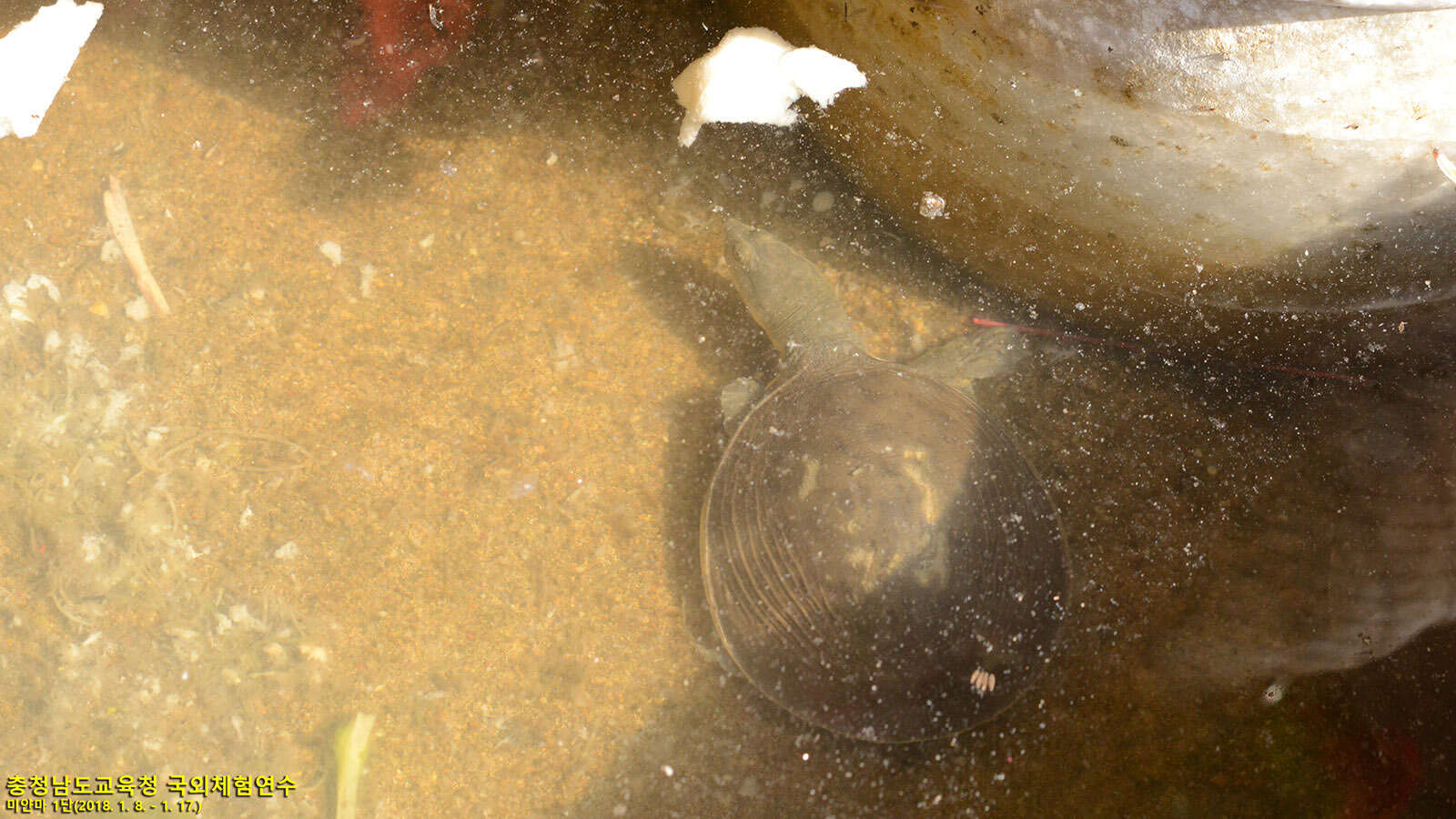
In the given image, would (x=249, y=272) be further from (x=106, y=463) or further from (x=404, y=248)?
(x=106, y=463)

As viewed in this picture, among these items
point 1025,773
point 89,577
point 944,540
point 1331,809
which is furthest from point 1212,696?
point 89,577

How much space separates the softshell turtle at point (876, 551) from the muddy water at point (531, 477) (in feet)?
0.52

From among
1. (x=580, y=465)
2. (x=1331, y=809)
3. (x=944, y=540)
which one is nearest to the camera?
(x=944, y=540)

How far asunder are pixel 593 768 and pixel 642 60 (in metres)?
1.92

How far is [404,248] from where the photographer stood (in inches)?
85.8

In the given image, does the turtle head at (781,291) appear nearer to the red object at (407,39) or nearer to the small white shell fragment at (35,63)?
the red object at (407,39)

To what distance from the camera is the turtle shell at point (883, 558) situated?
1745 millimetres

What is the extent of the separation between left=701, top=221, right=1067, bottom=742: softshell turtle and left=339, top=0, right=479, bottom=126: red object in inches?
42.3

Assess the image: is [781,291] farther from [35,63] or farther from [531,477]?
[35,63]

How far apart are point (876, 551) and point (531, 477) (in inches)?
37.4

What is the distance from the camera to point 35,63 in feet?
7.23

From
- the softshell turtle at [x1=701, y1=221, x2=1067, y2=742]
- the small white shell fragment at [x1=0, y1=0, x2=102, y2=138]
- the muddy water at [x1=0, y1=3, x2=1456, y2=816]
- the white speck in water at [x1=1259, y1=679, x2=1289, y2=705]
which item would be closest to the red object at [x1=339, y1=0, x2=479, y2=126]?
the muddy water at [x1=0, y1=3, x2=1456, y2=816]

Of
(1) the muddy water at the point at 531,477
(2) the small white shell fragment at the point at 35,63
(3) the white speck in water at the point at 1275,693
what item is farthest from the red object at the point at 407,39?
(3) the white speck in water at the point at 1275,693

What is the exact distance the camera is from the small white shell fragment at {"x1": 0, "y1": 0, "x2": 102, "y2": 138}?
2203 mm
